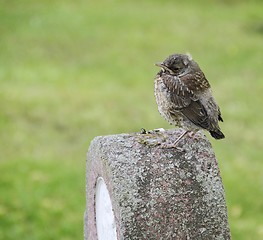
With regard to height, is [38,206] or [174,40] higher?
[174,40]

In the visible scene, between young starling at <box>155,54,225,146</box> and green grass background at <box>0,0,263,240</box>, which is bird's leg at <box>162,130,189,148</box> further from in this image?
green grass background at <box>0,0,263,240</box>

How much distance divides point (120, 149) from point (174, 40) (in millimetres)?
13279

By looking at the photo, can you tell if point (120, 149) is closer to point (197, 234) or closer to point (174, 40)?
point (197, 234)

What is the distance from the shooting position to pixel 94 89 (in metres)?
13.2

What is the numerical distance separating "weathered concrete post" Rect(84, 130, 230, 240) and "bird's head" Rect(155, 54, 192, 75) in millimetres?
432

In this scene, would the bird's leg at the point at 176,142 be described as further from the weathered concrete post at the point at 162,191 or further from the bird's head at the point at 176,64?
the bird's head at the point at 176,64

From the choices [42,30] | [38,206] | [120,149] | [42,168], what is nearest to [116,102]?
[42,168]

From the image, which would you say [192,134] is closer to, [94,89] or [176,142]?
[176,142]

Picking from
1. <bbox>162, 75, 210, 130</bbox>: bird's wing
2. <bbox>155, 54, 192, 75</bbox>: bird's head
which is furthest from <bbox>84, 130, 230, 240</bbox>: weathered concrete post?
<bbox>155, 54, 192, 75</bbox>: bird's head

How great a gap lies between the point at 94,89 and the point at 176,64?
9.08 meters

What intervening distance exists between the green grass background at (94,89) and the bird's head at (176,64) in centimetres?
420

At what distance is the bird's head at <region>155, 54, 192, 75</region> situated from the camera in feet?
13.6

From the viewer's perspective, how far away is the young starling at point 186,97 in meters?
4.07

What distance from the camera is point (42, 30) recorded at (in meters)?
17.3
